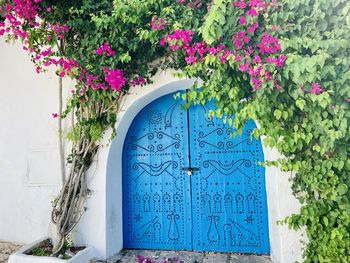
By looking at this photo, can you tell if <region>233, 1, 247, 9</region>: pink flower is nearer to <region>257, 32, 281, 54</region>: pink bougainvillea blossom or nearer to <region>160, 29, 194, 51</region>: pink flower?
<region>257, 32, 281, 54</region>: pink bougainvillea blossom

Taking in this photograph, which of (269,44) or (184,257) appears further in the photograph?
(184,257)

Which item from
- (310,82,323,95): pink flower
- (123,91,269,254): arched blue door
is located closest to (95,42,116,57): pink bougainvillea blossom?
(123,91,269,254): arched blue door

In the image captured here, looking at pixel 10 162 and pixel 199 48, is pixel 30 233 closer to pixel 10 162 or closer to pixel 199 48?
pixel 10 162

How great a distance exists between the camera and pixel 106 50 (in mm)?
2912

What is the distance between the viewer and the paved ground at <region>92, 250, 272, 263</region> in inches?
130

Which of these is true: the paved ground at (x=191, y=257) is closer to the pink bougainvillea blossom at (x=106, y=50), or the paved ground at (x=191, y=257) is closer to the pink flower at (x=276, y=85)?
the pink flower at (x=276, y=85)

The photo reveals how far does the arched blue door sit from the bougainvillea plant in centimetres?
76

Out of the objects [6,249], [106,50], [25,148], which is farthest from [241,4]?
[6,249]

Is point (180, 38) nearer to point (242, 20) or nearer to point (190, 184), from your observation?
point (242, 20)

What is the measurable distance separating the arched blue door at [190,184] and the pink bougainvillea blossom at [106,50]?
1.11 meters

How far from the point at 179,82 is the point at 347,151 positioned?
1943mm

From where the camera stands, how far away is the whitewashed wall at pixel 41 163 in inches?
138

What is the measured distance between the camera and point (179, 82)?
345 centimetres

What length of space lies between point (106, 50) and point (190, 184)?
197cm
